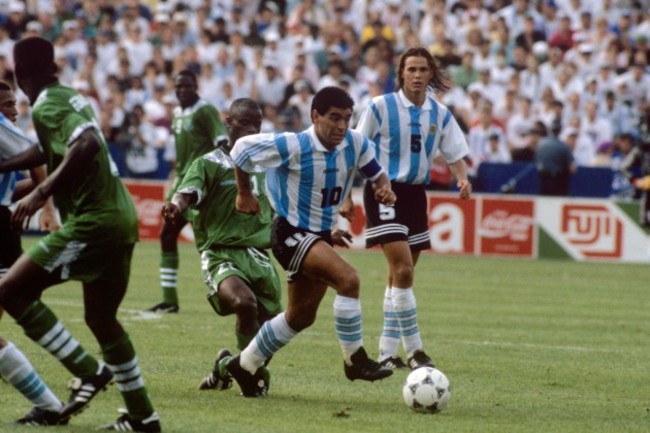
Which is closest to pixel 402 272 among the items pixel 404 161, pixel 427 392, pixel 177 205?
pixel 404 161

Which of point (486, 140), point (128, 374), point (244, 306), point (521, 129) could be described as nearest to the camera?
point (128, 374)

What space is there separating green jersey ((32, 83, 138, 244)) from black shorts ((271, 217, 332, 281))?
1660 mm

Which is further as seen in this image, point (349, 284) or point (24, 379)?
point (349, 284)

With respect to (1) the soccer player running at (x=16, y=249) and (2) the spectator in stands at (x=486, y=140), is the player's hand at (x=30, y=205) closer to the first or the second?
(1) the soccer player running at (x=16, y=249)

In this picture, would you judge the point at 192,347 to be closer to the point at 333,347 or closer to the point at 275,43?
the point at 333,347

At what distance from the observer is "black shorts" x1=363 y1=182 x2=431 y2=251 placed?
11.0 m

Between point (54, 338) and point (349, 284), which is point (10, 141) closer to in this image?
point (54, 338)

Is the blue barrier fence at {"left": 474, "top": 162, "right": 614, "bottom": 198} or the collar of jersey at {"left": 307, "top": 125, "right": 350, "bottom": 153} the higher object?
the collar of jersey at {"left": 307, "top": 125, "right": 350, "bottom": 153}

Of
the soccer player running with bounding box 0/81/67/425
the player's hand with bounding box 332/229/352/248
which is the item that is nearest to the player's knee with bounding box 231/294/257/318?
the player's hand with bounding box 332/229/352/248

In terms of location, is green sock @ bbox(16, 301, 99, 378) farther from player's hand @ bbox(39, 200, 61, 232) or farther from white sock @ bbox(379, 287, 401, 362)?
white sock @ bbox(379, 287, 401, 362)

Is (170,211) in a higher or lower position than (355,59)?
→ higher

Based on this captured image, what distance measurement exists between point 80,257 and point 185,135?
7.49m

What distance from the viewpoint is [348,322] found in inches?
370

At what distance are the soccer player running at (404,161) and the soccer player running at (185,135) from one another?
155 inches
